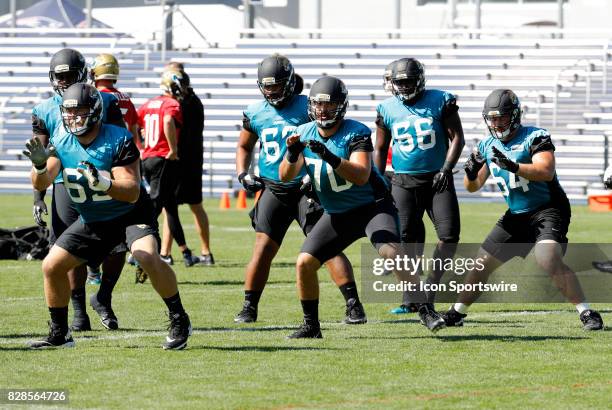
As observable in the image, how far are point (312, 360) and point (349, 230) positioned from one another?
112cm

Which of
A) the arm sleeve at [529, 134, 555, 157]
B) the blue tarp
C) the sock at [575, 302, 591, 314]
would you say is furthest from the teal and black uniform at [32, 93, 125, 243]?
the blue tarp

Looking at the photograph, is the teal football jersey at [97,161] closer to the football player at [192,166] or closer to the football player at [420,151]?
the football player at [420,151]

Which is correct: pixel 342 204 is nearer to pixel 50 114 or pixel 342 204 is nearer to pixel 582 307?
pixel 582 307

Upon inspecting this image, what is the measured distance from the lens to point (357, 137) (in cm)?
789

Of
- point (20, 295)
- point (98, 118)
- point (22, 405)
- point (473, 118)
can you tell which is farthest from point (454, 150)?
point (473, 118)

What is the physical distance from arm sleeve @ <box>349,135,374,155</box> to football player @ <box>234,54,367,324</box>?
1001 mm

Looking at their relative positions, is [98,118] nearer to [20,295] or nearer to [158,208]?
[20,295]

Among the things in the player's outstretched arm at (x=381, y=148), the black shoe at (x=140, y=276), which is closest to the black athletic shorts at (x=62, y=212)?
the player's outstretched arm at (x=381, y=148)

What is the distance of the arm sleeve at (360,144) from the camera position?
7.84m

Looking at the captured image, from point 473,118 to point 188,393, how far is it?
20750 millimetres

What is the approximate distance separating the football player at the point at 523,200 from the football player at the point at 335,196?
684 millimetres

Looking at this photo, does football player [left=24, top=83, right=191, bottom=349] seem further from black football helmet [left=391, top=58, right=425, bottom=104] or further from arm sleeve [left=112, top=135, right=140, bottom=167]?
black football helmet [left=391, top=58, right=425, bottom=104]

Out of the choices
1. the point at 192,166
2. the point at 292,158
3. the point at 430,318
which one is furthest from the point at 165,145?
the point at 430,318

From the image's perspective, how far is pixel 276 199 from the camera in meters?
8.98
